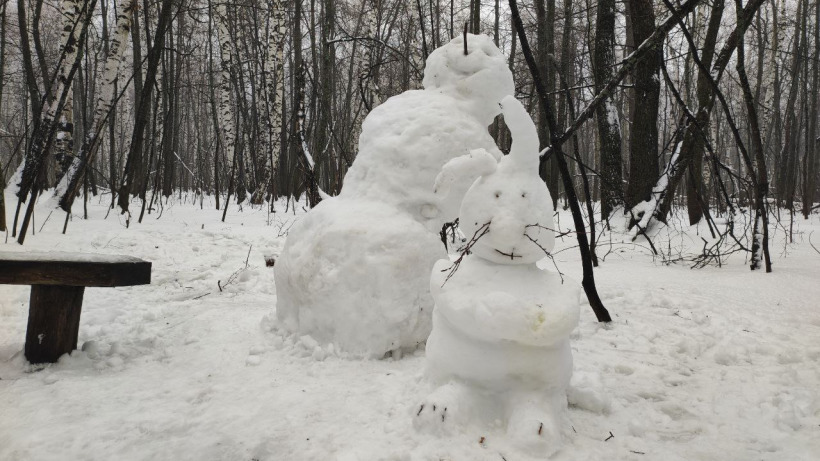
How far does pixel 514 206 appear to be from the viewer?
5.44 ft

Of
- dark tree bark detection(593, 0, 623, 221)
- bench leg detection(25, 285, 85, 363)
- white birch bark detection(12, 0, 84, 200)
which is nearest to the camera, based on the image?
bench leg detection(25, 285, 85, 363)

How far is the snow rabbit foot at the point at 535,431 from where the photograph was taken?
4.90 feet

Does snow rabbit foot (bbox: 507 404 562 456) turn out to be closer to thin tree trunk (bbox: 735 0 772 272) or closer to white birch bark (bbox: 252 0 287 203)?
thin tree trunk (bbox: 735 0 772 272)

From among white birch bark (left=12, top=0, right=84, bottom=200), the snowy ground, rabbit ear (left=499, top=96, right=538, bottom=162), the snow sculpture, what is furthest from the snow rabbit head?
white birch bark (left=12, top=0, right=84, bottom=200)

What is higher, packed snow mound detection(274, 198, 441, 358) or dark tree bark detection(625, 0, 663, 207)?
dark tree bark detection(625, 0, 663, 207)

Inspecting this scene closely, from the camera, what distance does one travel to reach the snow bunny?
5.00ft

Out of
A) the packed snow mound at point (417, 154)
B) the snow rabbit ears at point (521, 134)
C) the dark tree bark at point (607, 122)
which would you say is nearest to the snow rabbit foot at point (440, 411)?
the snow rabbit ears at point (521, 134)

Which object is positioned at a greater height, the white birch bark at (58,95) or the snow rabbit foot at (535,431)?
the white birch bark at (58,95)

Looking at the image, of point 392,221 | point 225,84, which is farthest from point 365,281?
point 225,84

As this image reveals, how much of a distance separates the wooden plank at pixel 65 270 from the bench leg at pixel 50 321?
16cm

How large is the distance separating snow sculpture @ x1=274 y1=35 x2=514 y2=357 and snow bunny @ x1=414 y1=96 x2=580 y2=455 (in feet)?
1.79

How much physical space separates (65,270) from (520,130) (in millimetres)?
2139

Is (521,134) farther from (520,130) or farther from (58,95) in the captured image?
(58,95)

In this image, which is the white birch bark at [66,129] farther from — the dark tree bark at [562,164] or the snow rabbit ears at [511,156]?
the snow rabbit ears at [511,156]
